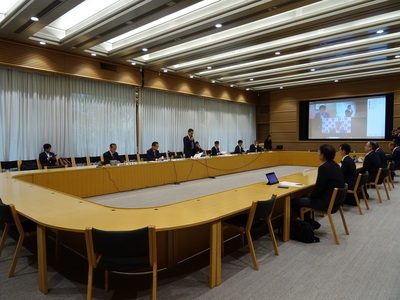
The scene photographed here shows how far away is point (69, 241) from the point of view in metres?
3.10

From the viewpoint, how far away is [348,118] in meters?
11.5

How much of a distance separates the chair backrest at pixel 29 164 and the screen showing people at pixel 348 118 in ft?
34.8

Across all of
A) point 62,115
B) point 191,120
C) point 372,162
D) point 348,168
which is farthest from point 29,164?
point 372,162

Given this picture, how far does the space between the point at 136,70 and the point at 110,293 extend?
7447mm

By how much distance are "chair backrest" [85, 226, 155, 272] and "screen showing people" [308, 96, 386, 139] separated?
448 inches

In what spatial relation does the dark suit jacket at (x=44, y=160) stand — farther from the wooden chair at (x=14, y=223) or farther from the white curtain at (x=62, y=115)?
the wooden chair at (x=14, y=223)

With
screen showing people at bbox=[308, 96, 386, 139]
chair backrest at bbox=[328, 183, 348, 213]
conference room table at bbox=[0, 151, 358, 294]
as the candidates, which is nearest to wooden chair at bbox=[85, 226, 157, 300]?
conference room table at bbox=[0, 151, 358, 294]

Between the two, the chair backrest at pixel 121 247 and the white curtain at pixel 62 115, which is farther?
the white curtain at pixel 62 115

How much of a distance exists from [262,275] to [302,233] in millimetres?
1094

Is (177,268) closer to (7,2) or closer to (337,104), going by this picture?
(7,2)

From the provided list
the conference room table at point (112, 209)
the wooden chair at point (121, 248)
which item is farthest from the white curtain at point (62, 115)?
the wooden chair at point (121, 248)

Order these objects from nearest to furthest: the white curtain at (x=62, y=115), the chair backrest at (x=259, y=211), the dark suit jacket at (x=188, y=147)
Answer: the chair backrest at (x=259, y=211)
the white curtain at (x=62, y=115)
the dark suit jacket at (x=188, y=147)

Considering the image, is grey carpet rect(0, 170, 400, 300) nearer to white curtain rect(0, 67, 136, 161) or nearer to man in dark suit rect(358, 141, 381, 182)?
man in dark suit rect(358, 141, 381, 182)

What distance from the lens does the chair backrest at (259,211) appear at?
8.65 ft
